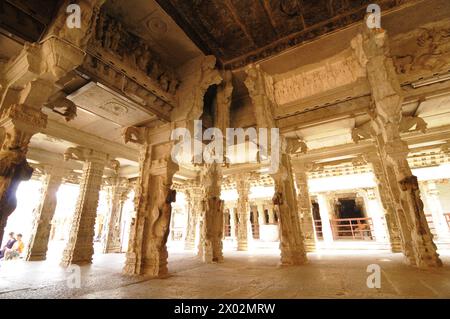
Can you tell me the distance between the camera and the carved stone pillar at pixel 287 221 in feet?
17.3

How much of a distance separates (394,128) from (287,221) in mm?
3224

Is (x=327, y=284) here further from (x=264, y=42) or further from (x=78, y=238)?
(x=78, y=238)

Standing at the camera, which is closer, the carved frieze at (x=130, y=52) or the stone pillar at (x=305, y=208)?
the carved frieze at (x=130, y=52)

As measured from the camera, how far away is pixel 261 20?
4.86 meters

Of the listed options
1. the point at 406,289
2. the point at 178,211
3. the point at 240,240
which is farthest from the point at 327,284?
the point at 178,211

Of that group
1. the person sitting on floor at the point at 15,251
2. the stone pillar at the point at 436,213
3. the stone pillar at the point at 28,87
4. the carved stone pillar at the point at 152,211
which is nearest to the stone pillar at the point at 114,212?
the person sitting on floor at the point at 15,251

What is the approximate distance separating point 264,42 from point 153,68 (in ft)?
9.27

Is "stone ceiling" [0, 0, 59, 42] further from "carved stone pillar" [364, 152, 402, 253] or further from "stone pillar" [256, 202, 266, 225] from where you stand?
"stone pillar" [256, 202, 266, 225]

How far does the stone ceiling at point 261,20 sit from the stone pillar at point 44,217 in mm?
7880

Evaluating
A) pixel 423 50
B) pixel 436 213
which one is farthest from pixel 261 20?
pixel 436 213

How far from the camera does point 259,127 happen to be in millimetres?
6023

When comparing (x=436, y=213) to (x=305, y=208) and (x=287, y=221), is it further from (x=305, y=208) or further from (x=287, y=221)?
(x=287, y=221)

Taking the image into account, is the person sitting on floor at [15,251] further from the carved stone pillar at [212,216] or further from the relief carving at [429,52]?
the relief carving at [429,52]

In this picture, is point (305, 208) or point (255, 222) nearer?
point (305, 208)
